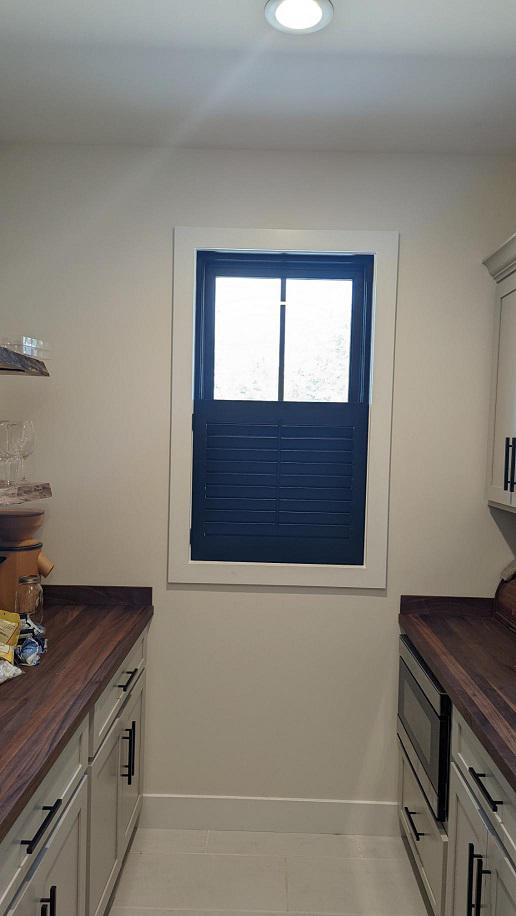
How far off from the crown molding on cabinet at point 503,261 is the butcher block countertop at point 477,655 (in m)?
1.12

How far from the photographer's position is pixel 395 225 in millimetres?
2689

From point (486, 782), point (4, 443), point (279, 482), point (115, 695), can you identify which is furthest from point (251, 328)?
point (486, 782)

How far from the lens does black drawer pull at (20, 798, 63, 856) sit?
1398 millimetres

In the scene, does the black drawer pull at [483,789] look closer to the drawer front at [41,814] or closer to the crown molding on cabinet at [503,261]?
the drawer front at [41,814]

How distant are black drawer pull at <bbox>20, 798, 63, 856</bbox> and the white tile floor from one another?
928 mm

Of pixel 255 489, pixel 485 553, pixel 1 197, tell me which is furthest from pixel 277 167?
pixel 485 553

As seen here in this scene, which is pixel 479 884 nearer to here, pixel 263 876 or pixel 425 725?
pixel 425 725

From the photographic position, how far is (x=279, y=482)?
9.05 ft

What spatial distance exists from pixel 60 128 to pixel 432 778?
8.13 ft

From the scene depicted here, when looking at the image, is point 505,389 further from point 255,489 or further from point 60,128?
point 60,128

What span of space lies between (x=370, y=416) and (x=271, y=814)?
1.57 m

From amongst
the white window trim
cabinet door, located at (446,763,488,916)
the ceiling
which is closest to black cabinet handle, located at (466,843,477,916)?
cabinet door, located at (446,763,488,916)

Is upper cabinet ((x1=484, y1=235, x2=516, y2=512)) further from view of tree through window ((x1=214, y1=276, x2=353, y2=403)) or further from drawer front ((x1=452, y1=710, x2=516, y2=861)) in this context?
drawer front ((x1=452, y1=710, x2=516, y2=861))

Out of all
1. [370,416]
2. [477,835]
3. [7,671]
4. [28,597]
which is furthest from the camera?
[370,416]
